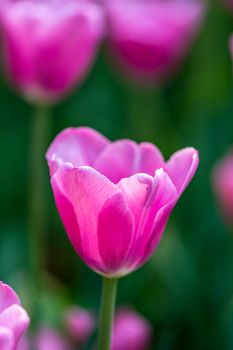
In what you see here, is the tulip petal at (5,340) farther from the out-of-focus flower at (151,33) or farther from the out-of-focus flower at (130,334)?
the out-of-focus flower at (151,33)

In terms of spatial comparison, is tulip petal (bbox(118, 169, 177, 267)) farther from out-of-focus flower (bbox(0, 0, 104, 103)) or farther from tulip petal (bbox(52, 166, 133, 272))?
out-of-focus flower (bbox(0, 0, 104, 103))

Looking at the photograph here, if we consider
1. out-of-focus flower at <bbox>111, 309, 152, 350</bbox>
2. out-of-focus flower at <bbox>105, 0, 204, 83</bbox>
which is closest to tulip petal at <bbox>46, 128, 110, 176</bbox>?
out-of-focus flower at <bbox>111, 309, 152, 350</bbox>

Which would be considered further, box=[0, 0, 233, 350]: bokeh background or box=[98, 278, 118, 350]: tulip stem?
box=[0, 0, 233, 350]: bokeh background

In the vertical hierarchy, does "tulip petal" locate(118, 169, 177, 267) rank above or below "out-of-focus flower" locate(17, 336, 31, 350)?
above

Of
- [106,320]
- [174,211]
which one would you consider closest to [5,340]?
[106,320]

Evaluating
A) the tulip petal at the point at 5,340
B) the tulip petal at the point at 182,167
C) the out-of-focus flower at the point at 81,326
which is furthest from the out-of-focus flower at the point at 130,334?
the tulip petal at the point at 5,340

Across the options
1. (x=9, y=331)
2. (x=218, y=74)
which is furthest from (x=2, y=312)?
(x=218, y=74)

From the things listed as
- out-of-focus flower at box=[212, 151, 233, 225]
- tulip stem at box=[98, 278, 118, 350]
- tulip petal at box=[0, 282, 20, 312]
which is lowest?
out-of-focus flower at box=[212, 151, 233, 225]
